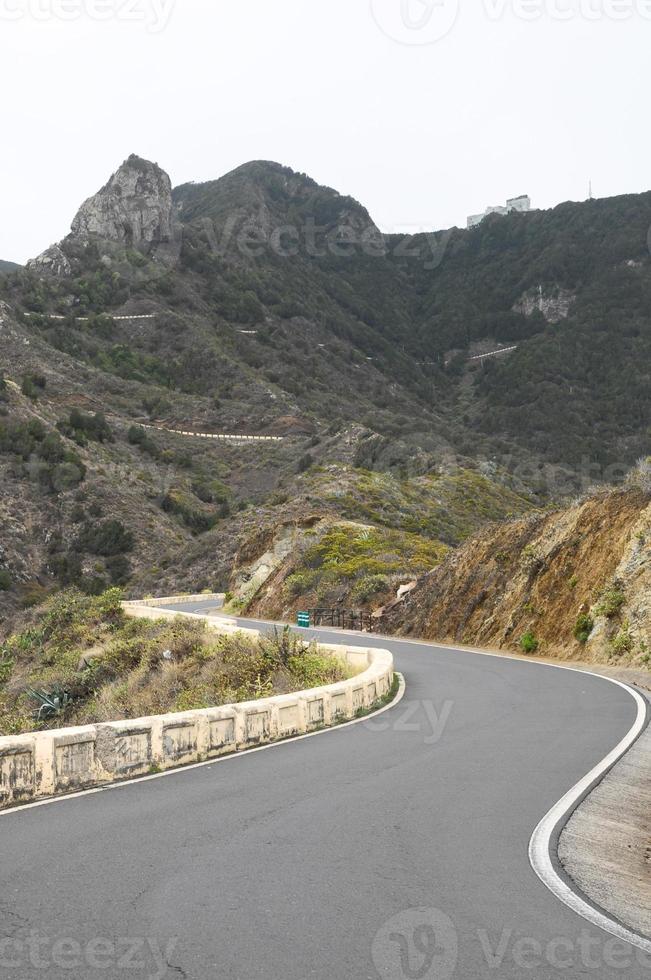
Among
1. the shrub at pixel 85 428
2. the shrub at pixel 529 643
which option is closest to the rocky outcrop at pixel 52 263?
the shrub at pixel 85 428

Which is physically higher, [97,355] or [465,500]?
[97,355]

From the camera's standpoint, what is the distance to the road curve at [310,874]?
4262 millimetres

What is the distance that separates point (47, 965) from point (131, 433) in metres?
85.8

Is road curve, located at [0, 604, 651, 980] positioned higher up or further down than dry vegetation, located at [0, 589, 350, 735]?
higher up

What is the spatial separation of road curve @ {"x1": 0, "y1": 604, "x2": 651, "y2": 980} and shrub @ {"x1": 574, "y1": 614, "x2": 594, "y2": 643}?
13.1 metres

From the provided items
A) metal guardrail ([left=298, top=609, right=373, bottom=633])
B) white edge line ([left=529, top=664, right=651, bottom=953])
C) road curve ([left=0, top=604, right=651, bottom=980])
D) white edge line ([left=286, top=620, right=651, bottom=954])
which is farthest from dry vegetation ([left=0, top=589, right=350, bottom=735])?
metal guardrail ([left=298, top=609, right=373, bottom=633])

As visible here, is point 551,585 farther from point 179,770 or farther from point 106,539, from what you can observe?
point 106,539

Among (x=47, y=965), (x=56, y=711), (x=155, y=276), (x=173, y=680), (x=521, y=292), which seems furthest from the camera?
(x=521, y=292)

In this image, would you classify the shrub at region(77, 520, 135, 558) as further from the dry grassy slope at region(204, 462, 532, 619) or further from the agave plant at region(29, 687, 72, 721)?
the agave plant at region(29, 687, 72, 721)

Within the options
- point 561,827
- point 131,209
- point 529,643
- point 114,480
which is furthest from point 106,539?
point 131,209

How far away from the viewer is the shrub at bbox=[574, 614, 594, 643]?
A: 22.5 m

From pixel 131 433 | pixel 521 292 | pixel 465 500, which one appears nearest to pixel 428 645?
pixel 465 500

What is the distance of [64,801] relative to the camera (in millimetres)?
7719

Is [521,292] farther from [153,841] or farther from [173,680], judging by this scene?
[153,841]
